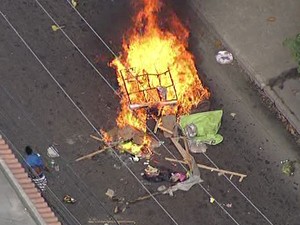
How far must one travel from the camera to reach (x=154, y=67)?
22625mm

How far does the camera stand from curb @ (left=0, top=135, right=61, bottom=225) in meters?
15.1

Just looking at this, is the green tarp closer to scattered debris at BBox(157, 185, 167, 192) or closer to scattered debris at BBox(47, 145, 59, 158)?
scattered debris at BBox(157, 185, 167, 192)

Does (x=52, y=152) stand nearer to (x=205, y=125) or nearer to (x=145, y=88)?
(x=145, y=88)

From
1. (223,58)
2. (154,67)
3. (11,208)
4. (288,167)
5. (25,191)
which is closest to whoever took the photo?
(25,191)

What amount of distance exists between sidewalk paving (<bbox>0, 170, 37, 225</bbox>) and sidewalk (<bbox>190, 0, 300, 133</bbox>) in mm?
9823

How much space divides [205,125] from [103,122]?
281 cm

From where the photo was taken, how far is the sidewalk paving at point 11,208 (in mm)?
15211

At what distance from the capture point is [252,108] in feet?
74.7

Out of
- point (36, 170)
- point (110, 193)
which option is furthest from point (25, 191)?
point (110, 193)

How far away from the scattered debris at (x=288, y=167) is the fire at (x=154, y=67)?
9.49 feet

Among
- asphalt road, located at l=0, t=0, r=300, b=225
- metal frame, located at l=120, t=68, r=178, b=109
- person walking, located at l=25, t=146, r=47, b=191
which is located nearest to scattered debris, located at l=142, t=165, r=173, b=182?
asphalt road, located at l=0, t=0, r=300, b=225

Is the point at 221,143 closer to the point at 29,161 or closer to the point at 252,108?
the point at 252,108

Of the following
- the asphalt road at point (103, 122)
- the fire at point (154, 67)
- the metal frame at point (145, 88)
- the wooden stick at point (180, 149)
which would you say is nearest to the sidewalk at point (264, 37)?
the asphalt road at point (103, 122)

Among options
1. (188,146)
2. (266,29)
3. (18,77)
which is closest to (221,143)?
(188,146)
